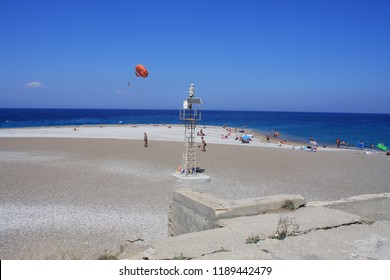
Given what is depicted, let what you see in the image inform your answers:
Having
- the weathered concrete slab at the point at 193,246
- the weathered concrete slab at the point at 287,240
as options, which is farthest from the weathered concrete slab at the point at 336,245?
the weathered concrete slab at the point at 193,246

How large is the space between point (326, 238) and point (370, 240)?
0.65m

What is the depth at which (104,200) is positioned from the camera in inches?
479

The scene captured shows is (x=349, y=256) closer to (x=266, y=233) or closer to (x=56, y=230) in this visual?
(x=266, y=233)

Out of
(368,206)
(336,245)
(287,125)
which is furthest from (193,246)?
(287,125)

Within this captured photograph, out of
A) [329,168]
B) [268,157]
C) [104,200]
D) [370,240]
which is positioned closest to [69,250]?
[104,200]

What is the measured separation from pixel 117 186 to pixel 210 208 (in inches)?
351

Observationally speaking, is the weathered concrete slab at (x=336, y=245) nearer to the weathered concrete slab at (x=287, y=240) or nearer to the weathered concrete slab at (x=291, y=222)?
the weathered concrete slab at (x=287, y=240)

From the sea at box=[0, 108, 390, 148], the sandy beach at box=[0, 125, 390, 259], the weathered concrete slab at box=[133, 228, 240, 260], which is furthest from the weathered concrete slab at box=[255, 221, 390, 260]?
the sea at box=[0, 108, 390, 148]

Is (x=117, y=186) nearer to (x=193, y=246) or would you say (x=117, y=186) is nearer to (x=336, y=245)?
(x=193, y=246)

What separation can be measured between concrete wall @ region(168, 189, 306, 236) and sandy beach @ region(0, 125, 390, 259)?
1704 millimetres

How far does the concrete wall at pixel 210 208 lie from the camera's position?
604cm

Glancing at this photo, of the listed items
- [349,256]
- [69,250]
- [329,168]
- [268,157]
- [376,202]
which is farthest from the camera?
[268,157]

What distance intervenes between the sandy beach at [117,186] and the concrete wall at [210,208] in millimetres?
1704

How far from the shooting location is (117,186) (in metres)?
14.3
